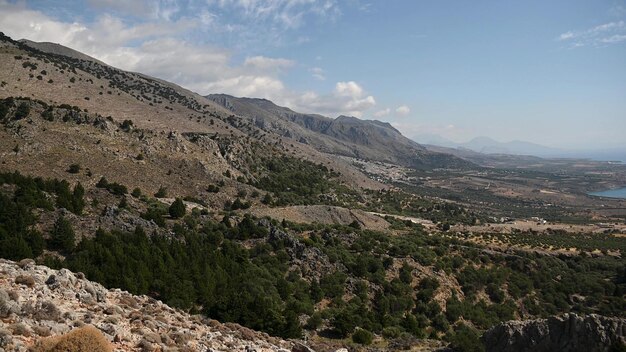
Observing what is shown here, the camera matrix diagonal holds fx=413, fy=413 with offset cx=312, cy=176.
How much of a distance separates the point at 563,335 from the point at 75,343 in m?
23.6

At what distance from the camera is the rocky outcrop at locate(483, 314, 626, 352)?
2166 cm

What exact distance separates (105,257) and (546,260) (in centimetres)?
5433

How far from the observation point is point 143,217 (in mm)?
39531

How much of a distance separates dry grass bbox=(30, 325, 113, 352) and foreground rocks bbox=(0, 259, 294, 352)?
1.49ft

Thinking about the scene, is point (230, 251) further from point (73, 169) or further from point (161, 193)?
point (73, 169)

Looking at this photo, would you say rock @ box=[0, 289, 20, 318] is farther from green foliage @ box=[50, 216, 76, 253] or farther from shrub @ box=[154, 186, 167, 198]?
shrub @ box=[154, 186, 167, 198]

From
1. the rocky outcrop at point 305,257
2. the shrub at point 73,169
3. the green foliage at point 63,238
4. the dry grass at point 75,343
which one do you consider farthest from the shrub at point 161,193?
the dry grass at point 75,343

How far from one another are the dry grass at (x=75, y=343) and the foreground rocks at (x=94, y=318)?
454mm

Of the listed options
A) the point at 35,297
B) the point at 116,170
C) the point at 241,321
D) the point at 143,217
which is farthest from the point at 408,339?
the point at 116,170

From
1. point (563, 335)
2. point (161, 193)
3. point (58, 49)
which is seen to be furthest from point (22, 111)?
point (58, 49)

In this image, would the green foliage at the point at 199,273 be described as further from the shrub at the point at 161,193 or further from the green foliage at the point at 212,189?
the green foliage at the point at 212,189

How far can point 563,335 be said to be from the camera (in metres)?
22.6

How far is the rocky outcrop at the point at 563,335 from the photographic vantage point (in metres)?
21.7

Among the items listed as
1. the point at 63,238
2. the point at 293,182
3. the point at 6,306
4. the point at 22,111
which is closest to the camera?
the point at 6,306
